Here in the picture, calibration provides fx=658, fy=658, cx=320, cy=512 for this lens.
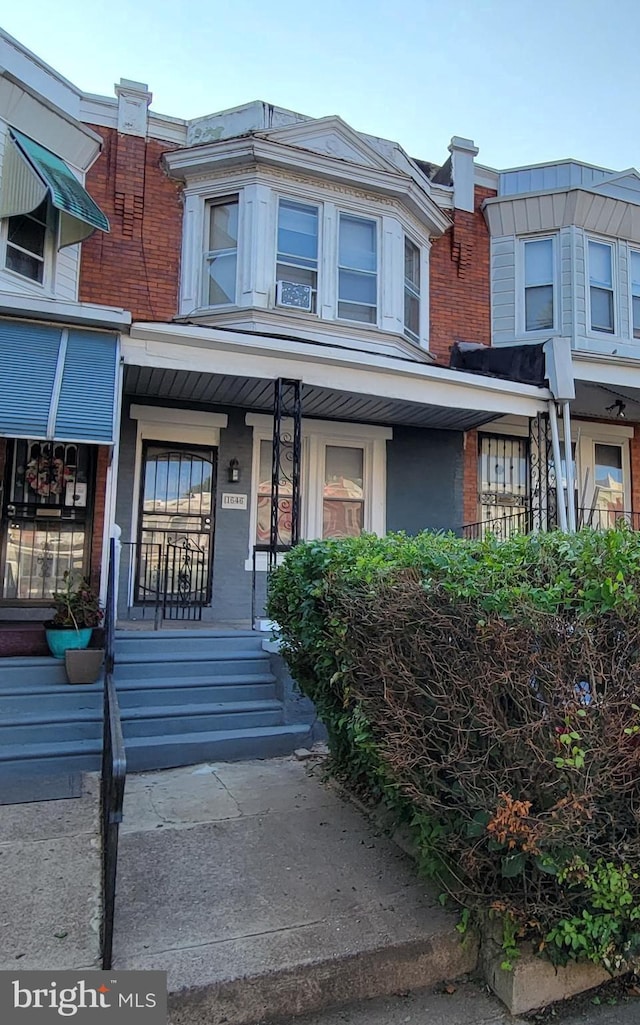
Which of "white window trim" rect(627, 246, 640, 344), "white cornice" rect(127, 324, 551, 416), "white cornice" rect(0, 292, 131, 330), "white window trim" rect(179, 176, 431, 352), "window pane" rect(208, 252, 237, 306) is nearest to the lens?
"white cornice" rect(0, 292, 131, 330)

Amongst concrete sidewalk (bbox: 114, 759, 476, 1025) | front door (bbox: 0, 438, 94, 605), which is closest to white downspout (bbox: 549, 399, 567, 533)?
concrete sidewalk (bbox: 114, 759, 476, 1025)

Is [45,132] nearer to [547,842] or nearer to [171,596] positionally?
[171,596]

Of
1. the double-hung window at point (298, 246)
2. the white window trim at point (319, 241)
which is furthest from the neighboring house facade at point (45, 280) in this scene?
the double-hung window at point (298, 246)

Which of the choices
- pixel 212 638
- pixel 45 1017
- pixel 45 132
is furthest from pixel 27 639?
pixel 45 132

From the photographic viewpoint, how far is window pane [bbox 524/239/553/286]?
387 inches

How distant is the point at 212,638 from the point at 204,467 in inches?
111

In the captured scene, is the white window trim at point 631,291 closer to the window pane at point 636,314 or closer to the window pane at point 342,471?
the window pane at point 636,314

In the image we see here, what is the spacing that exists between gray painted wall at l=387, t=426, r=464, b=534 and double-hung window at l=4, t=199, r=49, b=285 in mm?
4789

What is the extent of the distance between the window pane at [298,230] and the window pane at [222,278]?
2.15 ft

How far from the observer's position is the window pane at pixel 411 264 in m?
9.16

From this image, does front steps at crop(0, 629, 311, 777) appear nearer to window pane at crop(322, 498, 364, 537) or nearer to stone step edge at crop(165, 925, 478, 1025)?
stone step edge at crop(165, 925, 478, 1025)

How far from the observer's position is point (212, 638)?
19.4 feet

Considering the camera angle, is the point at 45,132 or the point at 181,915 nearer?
the point at 181,915

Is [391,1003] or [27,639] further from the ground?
[27,639]
